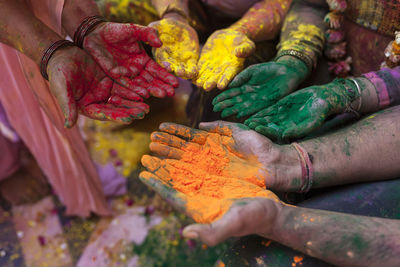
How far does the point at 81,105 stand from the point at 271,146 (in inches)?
30.1

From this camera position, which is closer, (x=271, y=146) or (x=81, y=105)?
(x=271, y=146)

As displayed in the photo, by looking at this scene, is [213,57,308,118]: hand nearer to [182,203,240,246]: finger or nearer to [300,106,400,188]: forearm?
[300,106,400,188]: forearm

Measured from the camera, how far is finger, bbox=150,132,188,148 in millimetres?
1078

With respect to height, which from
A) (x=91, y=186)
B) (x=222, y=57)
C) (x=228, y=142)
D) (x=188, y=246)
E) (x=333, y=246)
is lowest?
(x=188, y=246)

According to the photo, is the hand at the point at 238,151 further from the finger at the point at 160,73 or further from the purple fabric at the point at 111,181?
the purple fabric at the point at 111,181

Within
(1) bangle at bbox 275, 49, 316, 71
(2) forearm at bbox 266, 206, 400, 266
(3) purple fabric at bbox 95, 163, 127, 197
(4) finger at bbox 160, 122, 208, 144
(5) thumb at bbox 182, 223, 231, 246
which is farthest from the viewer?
(3) purple fabric at bbox 95, 163, 127, 197

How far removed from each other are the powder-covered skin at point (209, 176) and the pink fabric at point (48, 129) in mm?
758

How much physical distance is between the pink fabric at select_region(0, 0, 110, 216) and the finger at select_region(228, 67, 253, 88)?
86 centimetres

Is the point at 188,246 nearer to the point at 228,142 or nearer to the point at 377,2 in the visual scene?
the point at 228,142

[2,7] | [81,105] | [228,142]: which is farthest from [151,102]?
[2,7]

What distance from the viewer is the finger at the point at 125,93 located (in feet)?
4.14

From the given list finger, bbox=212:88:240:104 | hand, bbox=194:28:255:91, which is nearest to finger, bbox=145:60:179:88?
hand, bbox=194:28:255:91

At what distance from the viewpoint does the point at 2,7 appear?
1.24 meters

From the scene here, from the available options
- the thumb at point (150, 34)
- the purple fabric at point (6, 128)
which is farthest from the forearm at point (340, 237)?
the purple fabric at point (6, 128)
